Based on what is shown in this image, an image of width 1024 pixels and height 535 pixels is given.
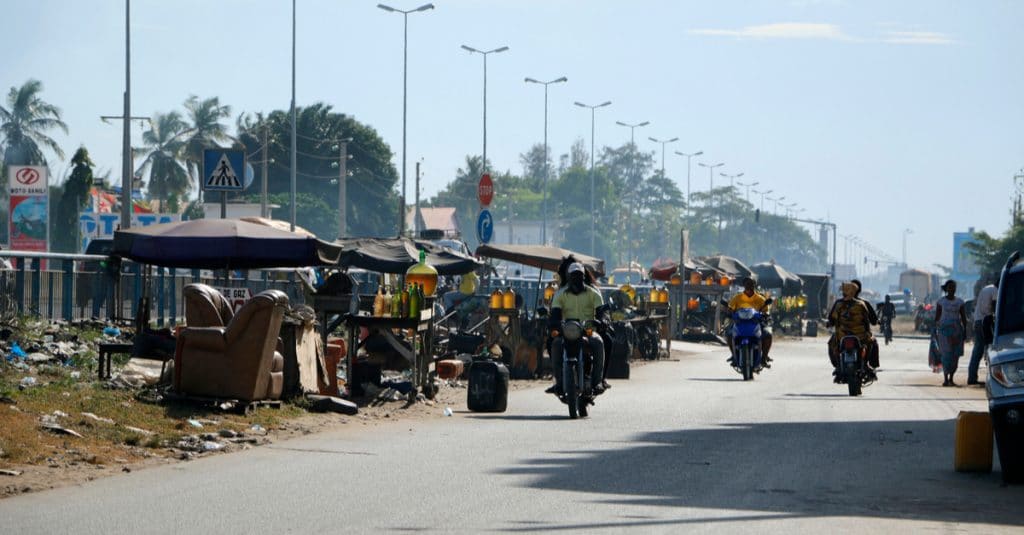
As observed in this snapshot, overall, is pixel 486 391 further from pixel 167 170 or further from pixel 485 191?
pixel 167 170

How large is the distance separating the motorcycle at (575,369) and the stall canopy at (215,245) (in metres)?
3.45

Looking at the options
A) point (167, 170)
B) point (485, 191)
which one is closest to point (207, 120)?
point (167, 170)

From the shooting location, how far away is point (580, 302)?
18281 mm

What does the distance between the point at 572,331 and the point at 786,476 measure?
6125mm

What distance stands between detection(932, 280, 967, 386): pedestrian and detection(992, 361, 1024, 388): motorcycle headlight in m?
14.9

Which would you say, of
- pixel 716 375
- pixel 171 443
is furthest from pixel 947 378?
pixel 171 443

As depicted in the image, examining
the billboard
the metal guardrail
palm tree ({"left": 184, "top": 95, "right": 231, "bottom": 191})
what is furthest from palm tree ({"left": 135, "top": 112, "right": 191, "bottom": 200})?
the metal guardrail

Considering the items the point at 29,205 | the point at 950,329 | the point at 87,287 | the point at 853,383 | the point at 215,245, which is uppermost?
the point at 29,205

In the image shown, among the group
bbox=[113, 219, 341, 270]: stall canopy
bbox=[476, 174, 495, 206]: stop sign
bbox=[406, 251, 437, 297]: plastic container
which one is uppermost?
bbox=[476, 174, 495, 206]: stop sign

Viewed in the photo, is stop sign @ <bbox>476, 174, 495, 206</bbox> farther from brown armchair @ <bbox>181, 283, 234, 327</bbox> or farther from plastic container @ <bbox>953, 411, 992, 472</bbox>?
plastic container @ <bbox>953, 411, 992, 472</bbox>

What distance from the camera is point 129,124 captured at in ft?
125

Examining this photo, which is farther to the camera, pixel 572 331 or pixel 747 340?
pixel 747 340

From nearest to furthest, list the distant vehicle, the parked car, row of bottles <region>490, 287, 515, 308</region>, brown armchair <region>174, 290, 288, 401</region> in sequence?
the parked car < brown armchair <region>174, 290, 288, 401</region> < row of bottles <region>490, 287, 515, 308</region> < the distant vehicle

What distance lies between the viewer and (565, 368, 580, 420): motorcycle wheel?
17.8m
